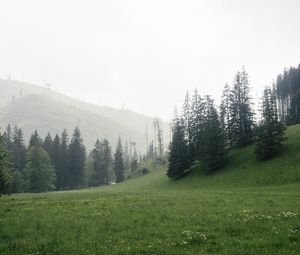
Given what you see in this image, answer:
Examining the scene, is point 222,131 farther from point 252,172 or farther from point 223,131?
point 252,172

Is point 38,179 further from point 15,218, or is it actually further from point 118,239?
point 118,239

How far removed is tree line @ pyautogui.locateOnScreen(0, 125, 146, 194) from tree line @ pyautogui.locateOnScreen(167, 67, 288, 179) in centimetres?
3505

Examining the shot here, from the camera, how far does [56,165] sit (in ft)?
378

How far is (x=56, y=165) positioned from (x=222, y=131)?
6343 cm

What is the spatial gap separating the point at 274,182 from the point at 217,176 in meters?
15.8

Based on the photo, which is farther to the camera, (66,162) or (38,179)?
(66,162)

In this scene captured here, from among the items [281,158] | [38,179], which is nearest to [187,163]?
[281,158]

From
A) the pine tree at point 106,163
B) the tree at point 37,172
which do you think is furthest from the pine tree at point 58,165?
the tree at point 37,172

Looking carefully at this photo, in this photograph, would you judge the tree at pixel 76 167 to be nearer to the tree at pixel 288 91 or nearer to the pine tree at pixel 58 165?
the pine tree at pixel 58 165

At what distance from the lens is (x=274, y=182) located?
50.3m

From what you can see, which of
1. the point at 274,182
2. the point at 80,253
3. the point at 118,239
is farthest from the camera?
the point at 274,182

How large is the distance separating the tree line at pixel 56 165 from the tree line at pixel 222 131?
35055 millimetres

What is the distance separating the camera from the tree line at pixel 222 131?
66562 millimetres

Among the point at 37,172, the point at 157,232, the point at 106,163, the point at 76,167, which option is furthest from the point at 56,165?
the point at 157,232
